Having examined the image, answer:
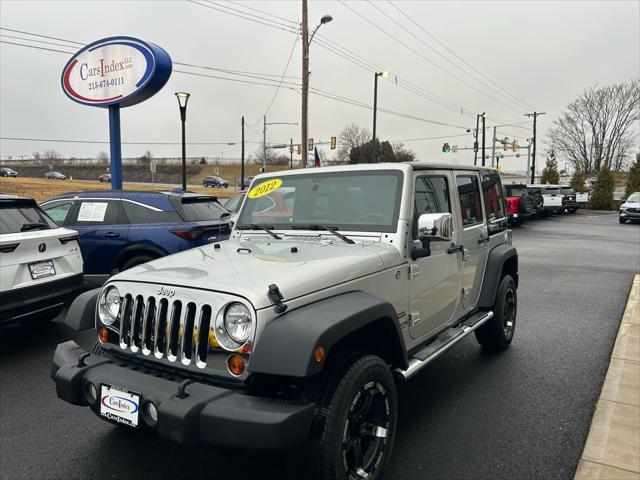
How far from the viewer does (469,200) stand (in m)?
4.57

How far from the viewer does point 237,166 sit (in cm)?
11138

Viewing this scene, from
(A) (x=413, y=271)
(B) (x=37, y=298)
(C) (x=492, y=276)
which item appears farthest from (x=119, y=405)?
(C) (x=492, y=276)

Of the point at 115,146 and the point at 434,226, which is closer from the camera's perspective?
the point at 434,226

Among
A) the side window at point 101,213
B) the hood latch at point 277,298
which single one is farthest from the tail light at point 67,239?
the hood latch at point 277,298

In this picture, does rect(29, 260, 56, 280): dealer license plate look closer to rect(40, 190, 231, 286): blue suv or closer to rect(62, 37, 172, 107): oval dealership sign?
rect(40, 190, 231, 286): blue suv

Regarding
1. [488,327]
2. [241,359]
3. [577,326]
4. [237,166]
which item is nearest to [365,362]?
[241,359]

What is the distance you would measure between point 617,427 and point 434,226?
1.99 metres

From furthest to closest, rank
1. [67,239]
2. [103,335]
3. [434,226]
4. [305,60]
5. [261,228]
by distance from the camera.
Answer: [305,60] → [67,239] → [261,228] → [434,226] → [103,335]

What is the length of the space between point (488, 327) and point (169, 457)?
3.31m

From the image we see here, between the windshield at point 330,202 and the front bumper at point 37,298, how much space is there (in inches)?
94.7

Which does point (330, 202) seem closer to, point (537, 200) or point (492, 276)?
point (492, 276)

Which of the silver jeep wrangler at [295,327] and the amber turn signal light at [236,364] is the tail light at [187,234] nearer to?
the silver jeep wrangler at [295,327]

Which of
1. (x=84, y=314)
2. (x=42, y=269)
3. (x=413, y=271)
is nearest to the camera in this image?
(x=84, y=314)

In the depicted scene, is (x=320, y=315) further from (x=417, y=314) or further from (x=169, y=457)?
(x=169, y=457)
